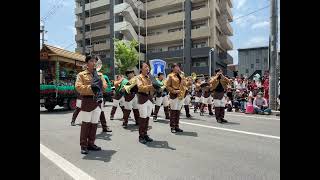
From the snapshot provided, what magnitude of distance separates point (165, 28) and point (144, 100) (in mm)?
38130

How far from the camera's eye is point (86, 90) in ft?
20.4

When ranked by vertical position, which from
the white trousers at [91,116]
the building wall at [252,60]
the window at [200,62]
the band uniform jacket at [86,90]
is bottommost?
the white trousers at [91,116]

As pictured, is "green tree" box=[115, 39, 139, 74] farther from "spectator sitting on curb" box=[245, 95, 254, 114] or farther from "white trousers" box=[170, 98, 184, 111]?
"white trousers" box=[170, 98, 184, 111]

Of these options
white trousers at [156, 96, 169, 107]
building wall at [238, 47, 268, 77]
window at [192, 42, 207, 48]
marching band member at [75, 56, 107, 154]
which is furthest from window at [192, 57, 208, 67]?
marching band member at [75, 56, 107, 154]

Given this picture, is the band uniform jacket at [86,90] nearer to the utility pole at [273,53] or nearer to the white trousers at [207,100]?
the white trousers at [207,100]

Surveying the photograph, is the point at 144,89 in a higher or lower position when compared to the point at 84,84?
lower

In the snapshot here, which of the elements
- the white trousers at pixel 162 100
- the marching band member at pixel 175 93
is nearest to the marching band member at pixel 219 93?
the white trousers at pixel 162 100

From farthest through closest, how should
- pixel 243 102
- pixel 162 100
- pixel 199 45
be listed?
pixel 199 45 < pixel 243 102 < pixel 162 100

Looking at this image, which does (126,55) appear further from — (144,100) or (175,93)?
(144,100)

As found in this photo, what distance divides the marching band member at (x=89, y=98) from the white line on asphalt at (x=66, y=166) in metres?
0.59

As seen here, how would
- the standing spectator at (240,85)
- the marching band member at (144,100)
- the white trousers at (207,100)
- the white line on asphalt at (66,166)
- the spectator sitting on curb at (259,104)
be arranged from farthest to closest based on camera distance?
1. the standing spectator at (240,85)
2. the spectator sitting on curb at (259,104)
3. the white trousers at (207,100)
4. the marching band member at (144,100)
5. the white line on asphalt at (66,166)

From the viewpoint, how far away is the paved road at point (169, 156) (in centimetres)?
485

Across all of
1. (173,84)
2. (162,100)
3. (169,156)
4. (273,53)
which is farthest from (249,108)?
(169,156)
